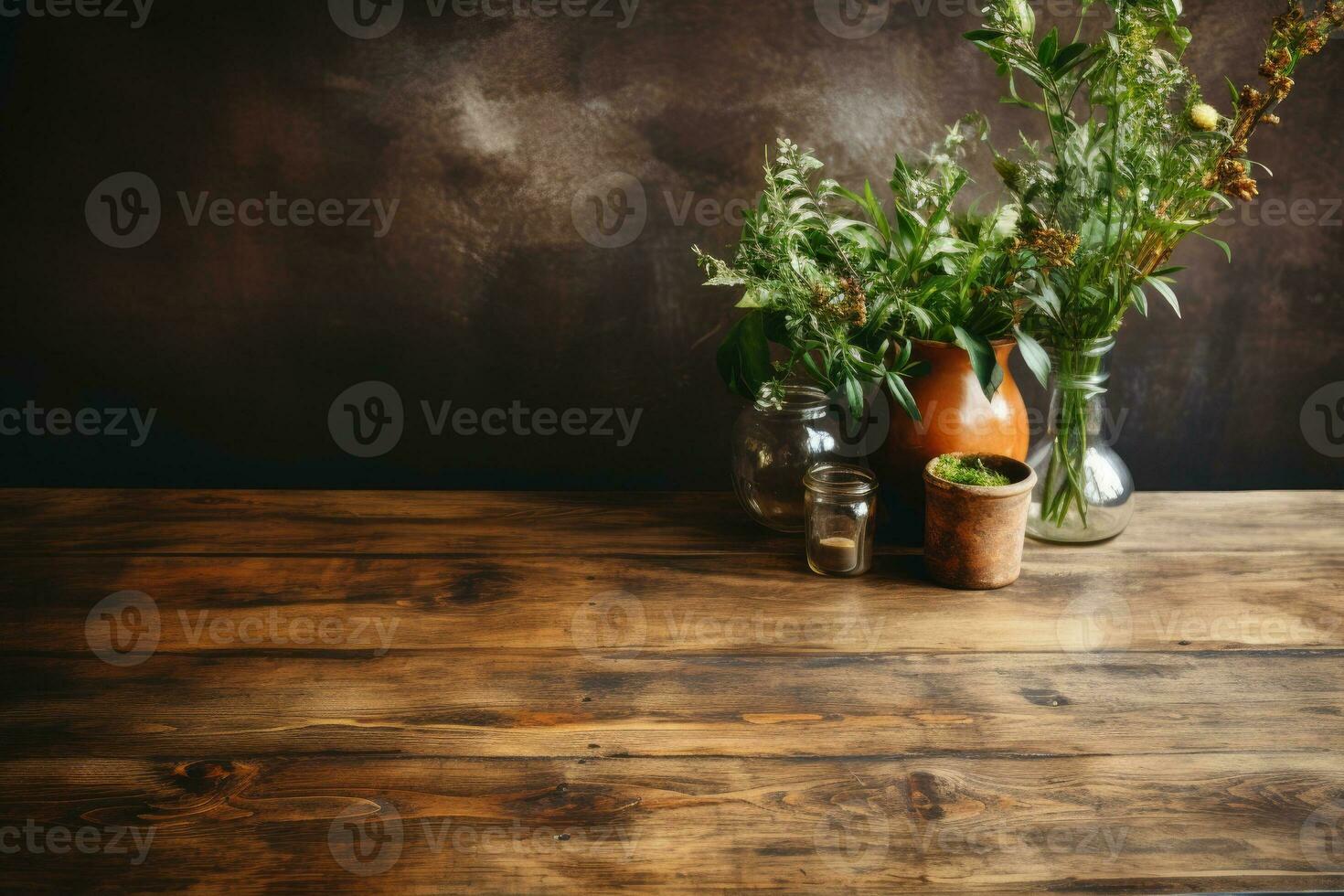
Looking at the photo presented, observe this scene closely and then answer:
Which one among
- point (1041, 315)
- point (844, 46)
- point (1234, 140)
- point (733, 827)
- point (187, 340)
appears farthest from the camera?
point (187, 340)

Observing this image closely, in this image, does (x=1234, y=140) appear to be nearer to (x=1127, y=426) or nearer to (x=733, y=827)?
(x=1127, y=426)

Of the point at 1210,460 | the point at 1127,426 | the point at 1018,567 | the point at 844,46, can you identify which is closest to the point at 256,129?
the point at 844,46

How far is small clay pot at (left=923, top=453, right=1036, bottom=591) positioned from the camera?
3.95ft

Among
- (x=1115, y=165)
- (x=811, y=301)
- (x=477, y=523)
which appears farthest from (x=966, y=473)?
(x=477, y=523)

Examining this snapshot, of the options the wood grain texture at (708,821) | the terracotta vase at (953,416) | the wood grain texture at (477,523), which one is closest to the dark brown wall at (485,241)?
the wood grain texture at (477,523)

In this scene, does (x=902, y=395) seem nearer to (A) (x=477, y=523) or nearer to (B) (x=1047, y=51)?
(B) (x=1047, y=51)

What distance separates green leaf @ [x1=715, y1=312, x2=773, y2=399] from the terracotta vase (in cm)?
Result: 20

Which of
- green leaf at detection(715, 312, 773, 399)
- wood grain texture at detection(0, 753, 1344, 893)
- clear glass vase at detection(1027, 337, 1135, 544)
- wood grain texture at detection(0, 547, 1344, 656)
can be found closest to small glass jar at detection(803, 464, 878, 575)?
wood grain texture at detection(0, 547, 1344, 656)

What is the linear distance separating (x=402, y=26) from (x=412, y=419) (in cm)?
67

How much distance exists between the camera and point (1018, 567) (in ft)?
4.13

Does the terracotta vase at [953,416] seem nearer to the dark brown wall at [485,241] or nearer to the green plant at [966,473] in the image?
the green plant at [966,473]

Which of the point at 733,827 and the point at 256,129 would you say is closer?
the point at 733,827

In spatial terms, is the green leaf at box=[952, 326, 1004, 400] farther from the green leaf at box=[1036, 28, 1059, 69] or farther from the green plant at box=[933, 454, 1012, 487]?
the green leaf at box=[1036, 28, 1059, 69]

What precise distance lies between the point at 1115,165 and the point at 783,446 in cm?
55
